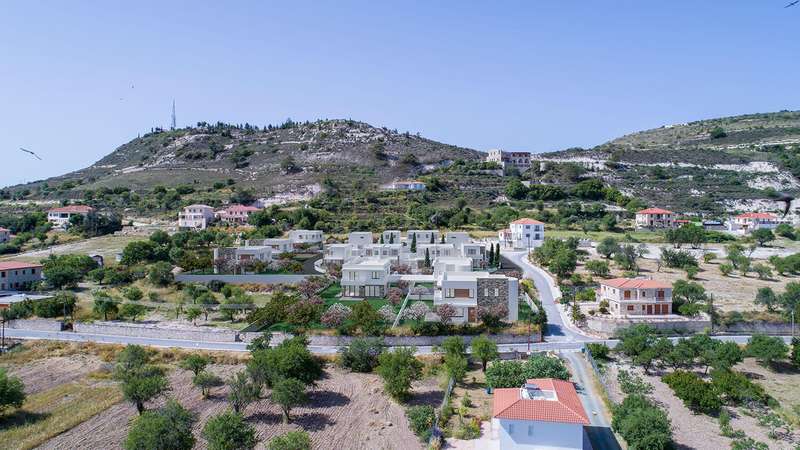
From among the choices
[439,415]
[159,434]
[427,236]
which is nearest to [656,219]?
[427,236]

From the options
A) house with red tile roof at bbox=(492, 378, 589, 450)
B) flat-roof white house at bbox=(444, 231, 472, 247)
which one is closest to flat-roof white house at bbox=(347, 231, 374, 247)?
flat-roof white house at bbox=(444, 231, 472, 247)

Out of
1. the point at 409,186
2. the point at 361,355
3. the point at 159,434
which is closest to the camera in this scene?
the point at 159,434

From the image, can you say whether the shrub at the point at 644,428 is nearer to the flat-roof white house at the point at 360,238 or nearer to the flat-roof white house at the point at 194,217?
the flat-roof white house at the point at 360,238

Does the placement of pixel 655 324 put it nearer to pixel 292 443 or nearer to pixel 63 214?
pixel 292 443

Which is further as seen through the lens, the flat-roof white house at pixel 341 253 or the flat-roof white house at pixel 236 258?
the flat-roof white house at pixel 341 253

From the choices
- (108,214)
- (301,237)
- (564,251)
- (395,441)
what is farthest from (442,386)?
(108,214)

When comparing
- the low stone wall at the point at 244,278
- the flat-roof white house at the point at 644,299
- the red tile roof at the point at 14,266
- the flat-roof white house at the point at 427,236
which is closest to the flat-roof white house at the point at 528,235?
the flat-roof white house at the point at 427,236

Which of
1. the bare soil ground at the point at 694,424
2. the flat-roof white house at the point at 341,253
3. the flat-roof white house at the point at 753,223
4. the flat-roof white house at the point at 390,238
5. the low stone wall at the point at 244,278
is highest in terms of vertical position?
the flat-roof white house at the point at 753,223

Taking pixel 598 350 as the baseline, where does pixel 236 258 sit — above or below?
above
